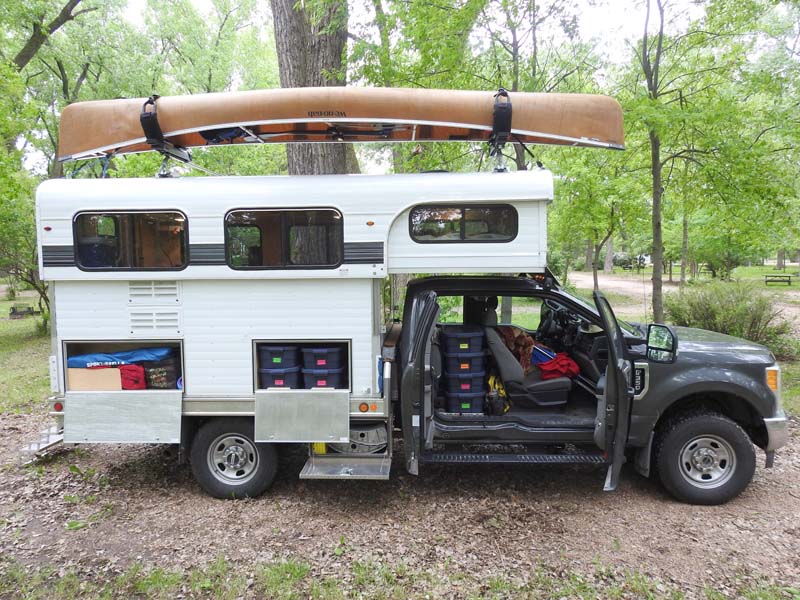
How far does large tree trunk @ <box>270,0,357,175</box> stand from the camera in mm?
7016

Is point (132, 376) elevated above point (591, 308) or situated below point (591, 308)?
below

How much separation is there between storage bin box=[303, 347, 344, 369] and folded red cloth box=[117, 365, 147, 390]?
1384 millimetres

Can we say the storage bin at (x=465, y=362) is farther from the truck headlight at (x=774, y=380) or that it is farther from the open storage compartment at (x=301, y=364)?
the truck headlight at (x=774, y=380)

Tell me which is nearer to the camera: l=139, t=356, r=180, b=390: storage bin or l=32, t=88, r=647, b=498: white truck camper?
l=32, t=88, r=647, b=498: white truck camper

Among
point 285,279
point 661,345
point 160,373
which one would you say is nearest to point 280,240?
point 285,279

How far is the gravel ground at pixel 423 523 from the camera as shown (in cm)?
357

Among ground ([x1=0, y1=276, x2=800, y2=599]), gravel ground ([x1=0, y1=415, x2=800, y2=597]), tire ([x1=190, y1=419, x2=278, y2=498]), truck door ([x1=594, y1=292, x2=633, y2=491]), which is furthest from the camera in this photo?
tire ([x1=190, y1=419, x2=278, y2=498])

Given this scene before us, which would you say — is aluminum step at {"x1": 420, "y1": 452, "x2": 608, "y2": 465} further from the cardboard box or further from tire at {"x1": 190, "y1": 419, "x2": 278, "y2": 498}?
the cardboard box

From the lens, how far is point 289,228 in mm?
4195

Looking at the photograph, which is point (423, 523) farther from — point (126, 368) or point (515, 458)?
point (126, 368)

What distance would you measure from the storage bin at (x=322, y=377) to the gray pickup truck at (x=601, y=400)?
498 mm

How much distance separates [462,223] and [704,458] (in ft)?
9.20

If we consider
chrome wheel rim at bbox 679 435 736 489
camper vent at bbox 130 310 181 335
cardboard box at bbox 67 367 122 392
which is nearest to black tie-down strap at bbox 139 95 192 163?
camper vent at bbox 130 310 181 335

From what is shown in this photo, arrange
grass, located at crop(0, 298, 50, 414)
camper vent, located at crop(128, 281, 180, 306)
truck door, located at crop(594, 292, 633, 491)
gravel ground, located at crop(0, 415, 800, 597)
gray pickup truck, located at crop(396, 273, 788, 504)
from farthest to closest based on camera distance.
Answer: grass, located at crop(0, 298, 50, 414) → camper vent, located at crop(128, 281, 180, 306) → gray pickup truck, located at crop(396, 273, 788, 504) → truck door, located at crop(594, 292, 633, 491) → gravel ground, located at crop(0, 415, 800, 597)
